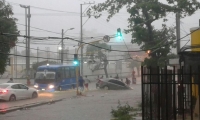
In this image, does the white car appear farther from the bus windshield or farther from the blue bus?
the bus windshield

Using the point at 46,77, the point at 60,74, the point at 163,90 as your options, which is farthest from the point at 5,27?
the point at 60,74

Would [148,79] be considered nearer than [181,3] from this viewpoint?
Yes

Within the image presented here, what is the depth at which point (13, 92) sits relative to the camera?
95.8ft

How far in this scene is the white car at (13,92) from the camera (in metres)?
28.4

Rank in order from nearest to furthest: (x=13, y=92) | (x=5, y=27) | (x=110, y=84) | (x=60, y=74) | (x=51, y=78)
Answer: (x=5, y=27)
(x=13, y=92)
(x=51, y=78)
(x=60, y=74)
(x=110, y=84)

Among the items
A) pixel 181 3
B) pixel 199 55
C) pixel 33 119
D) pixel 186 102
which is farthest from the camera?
pixel 181 3

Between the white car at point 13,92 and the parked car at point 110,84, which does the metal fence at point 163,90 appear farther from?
the parked car at point 110,84

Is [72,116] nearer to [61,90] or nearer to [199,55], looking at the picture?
[199,55]

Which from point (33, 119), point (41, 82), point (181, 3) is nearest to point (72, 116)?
point (33, 119)

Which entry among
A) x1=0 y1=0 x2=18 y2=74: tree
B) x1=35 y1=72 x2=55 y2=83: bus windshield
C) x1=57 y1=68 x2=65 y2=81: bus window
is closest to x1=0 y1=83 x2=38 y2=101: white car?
x1=0 y1=0 x2=18 y2=74: tree

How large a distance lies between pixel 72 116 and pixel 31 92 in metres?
13.3

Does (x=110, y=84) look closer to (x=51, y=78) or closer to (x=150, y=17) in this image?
(x=51, y=78)

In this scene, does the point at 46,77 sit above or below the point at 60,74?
below

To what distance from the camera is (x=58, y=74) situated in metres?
43.9
